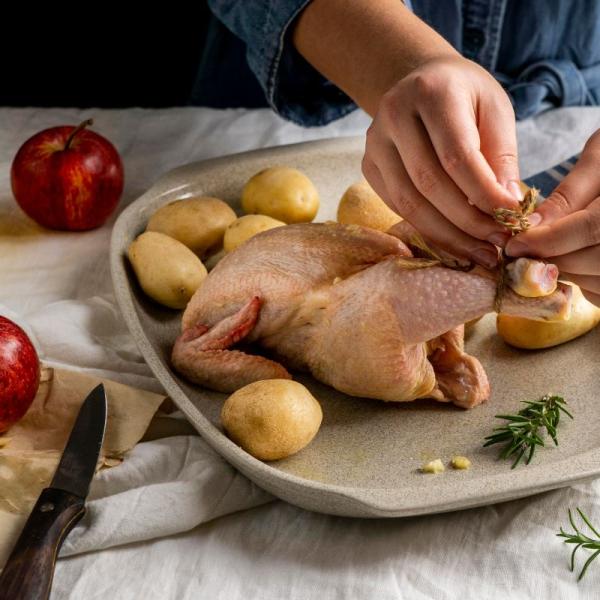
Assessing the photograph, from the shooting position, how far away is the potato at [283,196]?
1892 millimetres

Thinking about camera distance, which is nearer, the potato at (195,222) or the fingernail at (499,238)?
the fingernail at (499,238)

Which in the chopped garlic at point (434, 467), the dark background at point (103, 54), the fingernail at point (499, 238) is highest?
the fingernail at point (499, 238)

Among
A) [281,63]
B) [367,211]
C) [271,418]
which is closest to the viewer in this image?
[271,418]

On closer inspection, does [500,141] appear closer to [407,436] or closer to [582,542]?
[407,436]

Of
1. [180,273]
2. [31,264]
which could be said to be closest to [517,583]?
[180,273]

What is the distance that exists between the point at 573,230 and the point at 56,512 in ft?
2.55

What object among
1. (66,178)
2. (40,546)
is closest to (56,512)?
(40,546)

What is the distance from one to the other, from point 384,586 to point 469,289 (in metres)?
0.42

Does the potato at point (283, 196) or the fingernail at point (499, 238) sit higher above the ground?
the fingernail at point (499, 238)

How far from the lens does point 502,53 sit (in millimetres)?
2457

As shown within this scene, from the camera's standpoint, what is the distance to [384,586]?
1274mm

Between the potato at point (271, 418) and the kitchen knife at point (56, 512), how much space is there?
0.68 ft

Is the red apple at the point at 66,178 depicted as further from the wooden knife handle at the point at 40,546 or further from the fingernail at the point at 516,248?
the fingernail at the point at 516,248

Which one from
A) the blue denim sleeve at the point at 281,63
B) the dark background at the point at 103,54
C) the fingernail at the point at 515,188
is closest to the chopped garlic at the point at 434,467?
the fingernail at the point at 515,188
